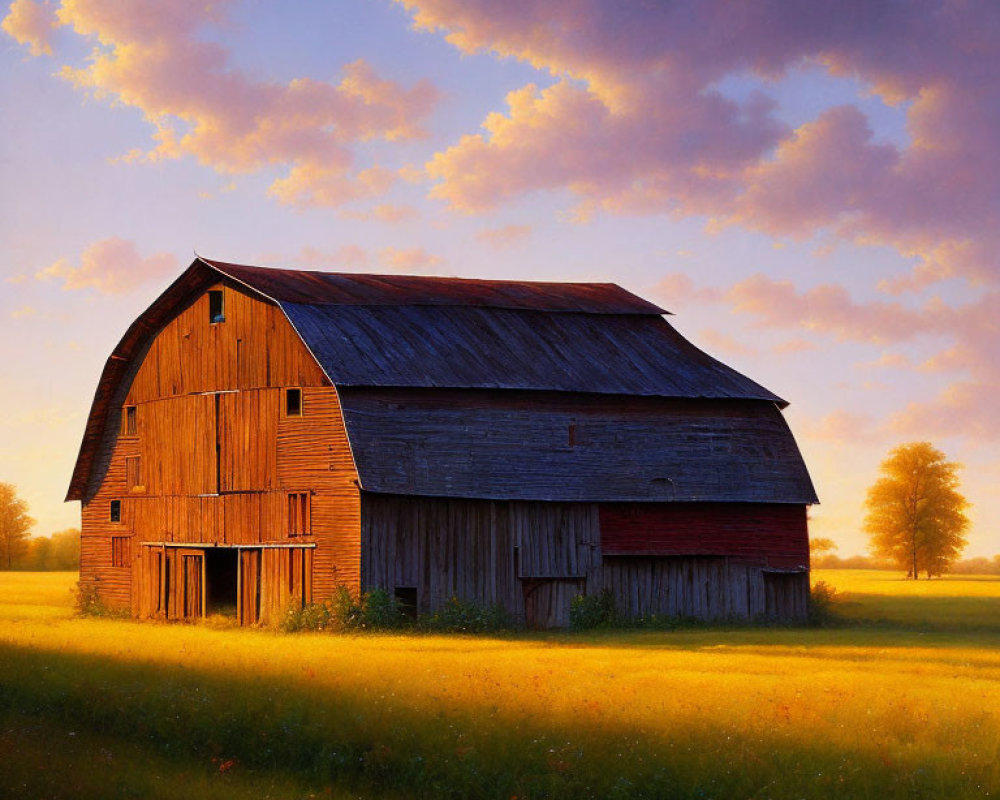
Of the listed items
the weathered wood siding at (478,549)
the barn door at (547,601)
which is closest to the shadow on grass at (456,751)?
the weathered wood siding at (478,549)

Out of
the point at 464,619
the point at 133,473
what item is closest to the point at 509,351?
the point at 464,619

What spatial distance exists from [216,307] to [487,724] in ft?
77.5

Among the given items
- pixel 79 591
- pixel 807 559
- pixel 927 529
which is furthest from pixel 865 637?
pixel 927 529

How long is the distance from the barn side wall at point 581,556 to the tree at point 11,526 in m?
65.2

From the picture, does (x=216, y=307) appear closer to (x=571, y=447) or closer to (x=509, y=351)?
(x=509, y=351)

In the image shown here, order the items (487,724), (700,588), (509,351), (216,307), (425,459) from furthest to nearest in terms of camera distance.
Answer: (509,351), (700,588), (216,307), (425,459), (487,724)

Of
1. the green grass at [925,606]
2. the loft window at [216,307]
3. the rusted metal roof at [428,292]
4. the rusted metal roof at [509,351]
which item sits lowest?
the green grass at [925,606]

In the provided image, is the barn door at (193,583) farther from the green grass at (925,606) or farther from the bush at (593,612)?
the green grass at (925,606)

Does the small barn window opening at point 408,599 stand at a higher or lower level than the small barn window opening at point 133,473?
lower

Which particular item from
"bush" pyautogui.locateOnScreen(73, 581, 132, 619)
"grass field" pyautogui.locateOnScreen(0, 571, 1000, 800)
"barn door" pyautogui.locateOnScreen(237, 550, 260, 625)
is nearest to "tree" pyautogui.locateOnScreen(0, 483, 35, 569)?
"bush" pyautogui.locateOnScreen(73, 581, 132, 619)

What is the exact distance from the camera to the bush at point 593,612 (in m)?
37.5

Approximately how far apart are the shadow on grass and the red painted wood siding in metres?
18.2

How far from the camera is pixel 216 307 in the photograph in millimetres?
39594

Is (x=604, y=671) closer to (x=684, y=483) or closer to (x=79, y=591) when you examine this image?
(x=684, y=483)
